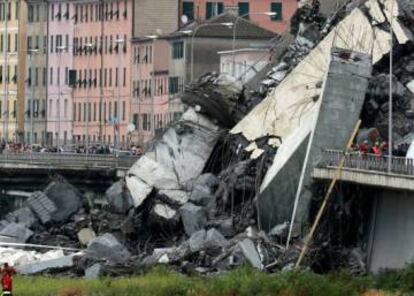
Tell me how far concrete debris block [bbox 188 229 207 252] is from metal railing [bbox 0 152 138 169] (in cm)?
2576

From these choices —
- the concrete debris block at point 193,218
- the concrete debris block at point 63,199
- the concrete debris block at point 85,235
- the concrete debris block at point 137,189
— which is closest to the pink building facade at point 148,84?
the concrete debris block at point 63,199

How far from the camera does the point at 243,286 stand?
317 feet

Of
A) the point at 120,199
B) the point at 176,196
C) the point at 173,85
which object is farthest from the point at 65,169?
the point at 173,85

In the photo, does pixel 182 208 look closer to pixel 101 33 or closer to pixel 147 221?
pixel 147 221

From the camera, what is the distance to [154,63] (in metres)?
186

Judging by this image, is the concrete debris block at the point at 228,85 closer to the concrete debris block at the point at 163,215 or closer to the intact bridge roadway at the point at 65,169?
the concrete debris block at the point at 163,215

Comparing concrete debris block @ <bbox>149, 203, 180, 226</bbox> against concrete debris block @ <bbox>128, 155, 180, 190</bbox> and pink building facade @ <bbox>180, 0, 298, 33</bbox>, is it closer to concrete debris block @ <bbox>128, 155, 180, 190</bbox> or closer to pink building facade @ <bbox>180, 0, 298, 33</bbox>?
concrete debris block @ <bbox>128, 155, 180, 190</bbox>

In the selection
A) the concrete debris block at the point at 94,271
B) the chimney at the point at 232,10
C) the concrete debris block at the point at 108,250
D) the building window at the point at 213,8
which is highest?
the concrete debris block at the point at 94,271

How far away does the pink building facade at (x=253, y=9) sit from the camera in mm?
188625

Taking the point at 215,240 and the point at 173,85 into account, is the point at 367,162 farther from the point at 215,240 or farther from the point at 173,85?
the point at 173,85

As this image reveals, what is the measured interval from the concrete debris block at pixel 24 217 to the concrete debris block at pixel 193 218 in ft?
49.0

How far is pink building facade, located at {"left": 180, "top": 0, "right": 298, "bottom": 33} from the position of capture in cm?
18862

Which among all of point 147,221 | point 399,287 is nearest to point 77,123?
point 147,221

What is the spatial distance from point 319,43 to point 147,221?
28.2 feet
